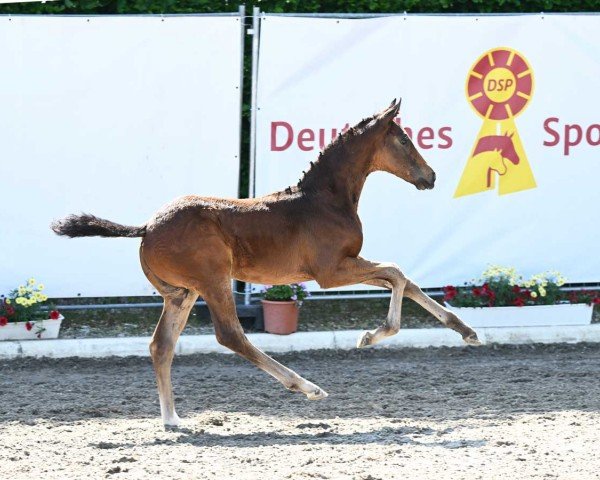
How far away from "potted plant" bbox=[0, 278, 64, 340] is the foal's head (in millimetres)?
3327

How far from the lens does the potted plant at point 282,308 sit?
9352mm

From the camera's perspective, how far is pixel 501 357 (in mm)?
9148

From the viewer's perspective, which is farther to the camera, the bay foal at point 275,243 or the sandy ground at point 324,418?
the bay foal at point 275,243

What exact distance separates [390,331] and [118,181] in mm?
3383

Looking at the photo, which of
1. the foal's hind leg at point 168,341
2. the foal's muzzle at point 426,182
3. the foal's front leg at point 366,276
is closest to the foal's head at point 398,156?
the foal's muzzle at point 426,182

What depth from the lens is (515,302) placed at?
380 inches

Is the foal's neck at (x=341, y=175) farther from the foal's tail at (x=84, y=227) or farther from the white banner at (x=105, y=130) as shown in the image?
the white banner at (x=105, y=130)

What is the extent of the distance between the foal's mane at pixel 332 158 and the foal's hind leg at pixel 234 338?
0.80 meters

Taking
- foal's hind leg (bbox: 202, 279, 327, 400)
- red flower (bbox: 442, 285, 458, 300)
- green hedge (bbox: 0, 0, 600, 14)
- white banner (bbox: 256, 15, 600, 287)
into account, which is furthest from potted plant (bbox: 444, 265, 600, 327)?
foal's hind leg (bbox: 202, 279, 327, 400)

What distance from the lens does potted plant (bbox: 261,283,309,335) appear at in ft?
30.7

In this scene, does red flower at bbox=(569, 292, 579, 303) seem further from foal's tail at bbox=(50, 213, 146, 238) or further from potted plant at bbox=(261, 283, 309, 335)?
foal's tail at bbox=(50, 213, 146, 238)

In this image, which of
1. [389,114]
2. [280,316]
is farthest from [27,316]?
[389,114]

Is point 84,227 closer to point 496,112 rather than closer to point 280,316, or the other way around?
point 280,316

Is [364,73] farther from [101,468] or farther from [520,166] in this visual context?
[101,468]
